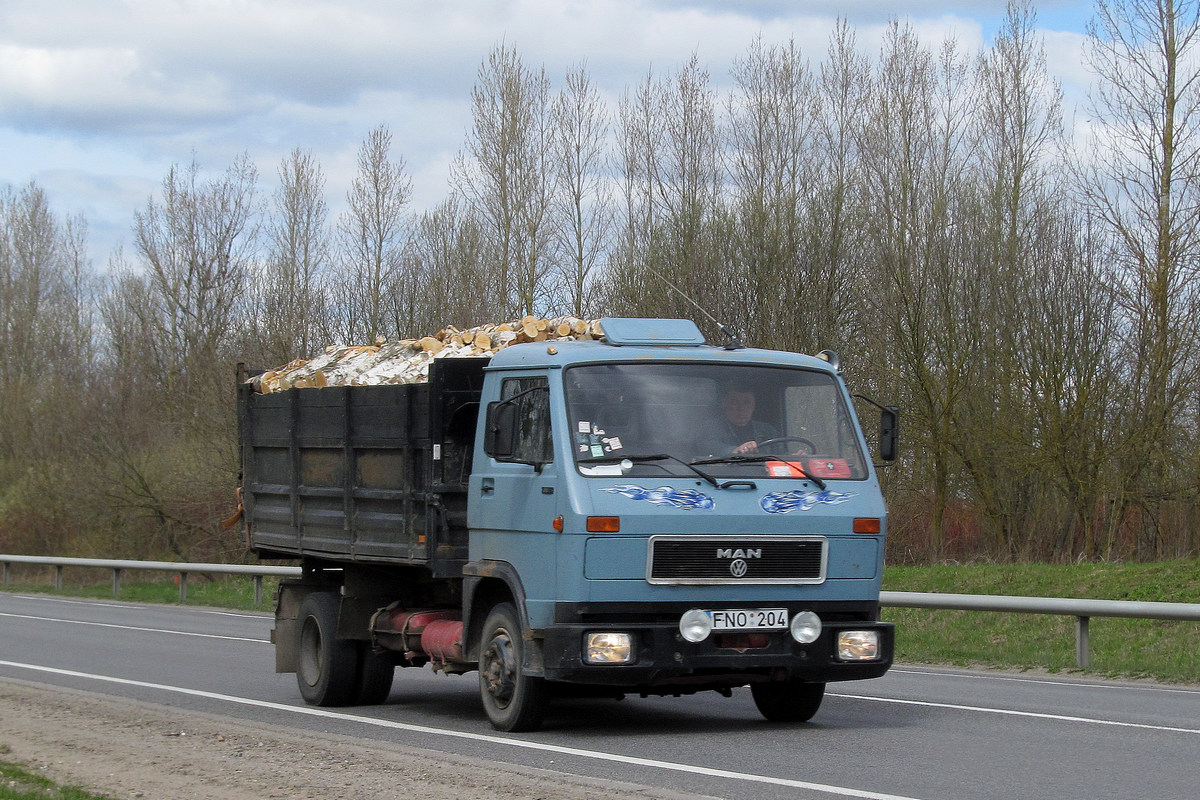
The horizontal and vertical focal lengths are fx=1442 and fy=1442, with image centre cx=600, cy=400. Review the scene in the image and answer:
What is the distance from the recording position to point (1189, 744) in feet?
27.3

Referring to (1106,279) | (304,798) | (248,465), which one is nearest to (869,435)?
(1106,279)

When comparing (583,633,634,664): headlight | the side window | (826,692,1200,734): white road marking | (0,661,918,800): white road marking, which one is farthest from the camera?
(826,692,1200,734): white road marking

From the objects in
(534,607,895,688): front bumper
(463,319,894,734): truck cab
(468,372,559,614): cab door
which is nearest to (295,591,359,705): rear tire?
(463,319,894,734): truck cab

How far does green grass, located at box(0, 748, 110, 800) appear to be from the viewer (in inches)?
279

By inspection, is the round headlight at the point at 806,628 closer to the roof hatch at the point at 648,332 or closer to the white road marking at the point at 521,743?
the white road marking at the point at 521,743

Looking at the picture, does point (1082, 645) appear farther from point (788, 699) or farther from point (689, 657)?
point (689, 657)

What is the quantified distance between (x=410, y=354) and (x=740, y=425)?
3604 mm

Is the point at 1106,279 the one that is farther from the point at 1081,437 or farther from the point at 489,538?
the point at 489,538

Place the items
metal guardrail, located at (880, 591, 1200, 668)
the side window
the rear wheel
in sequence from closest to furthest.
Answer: the side window
the rear wheel
metal guardrail, located at (880, 591, 1200, 668)

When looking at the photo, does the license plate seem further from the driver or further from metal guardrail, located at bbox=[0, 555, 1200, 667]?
metal guardrail, located at bbox=[0, 555, 1200, 667]

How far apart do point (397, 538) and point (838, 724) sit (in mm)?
3262

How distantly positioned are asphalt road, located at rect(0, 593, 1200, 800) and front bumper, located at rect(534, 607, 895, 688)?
0.40 meters

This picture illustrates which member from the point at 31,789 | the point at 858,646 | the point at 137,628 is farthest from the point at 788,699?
the point at 137,628

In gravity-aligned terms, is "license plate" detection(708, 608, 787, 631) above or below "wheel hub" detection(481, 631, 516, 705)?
above
